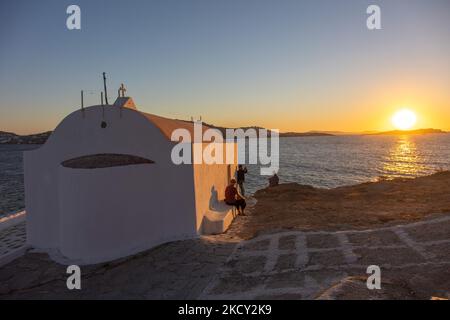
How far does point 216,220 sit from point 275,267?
12.9ft

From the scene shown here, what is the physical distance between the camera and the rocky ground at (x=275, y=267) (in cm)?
718

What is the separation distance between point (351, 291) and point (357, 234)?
5134mm

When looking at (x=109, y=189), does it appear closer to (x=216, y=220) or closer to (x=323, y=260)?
(x=216, y=220)

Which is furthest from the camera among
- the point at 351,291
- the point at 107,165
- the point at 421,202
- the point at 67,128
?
the point at 421,202

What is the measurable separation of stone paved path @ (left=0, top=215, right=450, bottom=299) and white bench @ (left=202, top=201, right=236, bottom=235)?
0.73m

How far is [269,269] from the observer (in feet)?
28.1

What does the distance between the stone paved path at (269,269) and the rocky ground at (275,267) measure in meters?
0.02

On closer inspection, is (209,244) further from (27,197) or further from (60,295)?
(27,197)

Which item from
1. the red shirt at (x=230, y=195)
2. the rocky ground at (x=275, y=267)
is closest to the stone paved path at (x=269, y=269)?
the rocky ground at (x=275, y=267)

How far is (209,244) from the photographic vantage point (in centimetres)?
1053

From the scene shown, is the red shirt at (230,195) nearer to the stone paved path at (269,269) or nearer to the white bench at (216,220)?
the white bench at (216,220)

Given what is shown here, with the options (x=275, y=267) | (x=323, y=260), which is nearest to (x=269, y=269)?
Result: (x=275, y=267)

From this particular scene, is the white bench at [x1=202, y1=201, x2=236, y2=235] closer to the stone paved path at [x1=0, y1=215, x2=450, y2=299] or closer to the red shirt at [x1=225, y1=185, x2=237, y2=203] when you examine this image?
the red shirt at [x1=225, y1=185, x2=237, y2=203]
